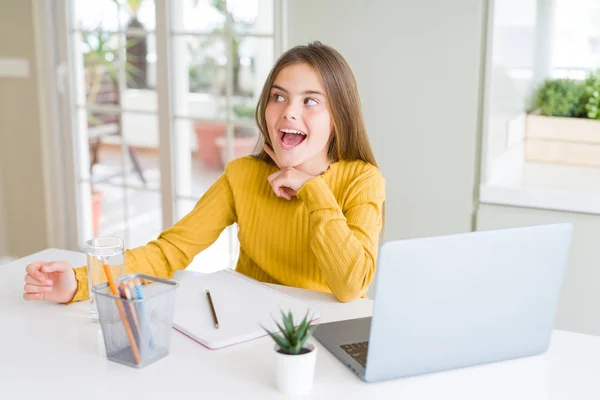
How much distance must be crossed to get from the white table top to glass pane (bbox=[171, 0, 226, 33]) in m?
2.16

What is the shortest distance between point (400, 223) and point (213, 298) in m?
1.42

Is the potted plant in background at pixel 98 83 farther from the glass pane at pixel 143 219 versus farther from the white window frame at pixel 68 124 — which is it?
the glass pane at pixel 143 219

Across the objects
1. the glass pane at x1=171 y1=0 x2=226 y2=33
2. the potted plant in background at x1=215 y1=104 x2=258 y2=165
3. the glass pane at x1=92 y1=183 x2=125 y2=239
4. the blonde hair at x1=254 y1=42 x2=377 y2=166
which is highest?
the glass pane at x1=171 y1=0 x2=226 y2=33

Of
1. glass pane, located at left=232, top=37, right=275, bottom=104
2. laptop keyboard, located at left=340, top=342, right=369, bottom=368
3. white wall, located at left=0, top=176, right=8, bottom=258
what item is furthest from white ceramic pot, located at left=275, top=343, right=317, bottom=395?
white wall, located at left=0, top=176, right=8, bottom=258

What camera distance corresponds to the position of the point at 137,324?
1345 mm

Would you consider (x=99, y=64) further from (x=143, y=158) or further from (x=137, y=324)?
(x=137, y=324)

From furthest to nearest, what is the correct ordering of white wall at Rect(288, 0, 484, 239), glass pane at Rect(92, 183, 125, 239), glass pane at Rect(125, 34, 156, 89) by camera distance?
glass pane at Rect(125, 34, 156, 89) → glass pane at Rect(92, 183, 125, 239) → white wall at Rect(288, 0, 484, 239)

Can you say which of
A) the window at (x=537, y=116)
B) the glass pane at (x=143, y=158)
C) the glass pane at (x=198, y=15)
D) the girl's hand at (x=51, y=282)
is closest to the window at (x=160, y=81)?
the glass pane at (x=198, y=15)

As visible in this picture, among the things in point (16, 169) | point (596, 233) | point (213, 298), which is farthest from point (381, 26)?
point (16, 169)

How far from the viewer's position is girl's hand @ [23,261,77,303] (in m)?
1.61

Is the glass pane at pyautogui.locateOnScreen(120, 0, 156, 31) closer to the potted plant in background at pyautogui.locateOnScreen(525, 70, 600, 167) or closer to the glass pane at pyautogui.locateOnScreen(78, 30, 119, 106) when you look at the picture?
the glass pane at pyautogui.locateOnScreen(78, 30, 119, 106)

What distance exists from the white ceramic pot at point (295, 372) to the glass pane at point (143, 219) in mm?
2645

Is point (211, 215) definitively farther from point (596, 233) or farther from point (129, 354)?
point (596, 233)

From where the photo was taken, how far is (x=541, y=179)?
9.11ft
